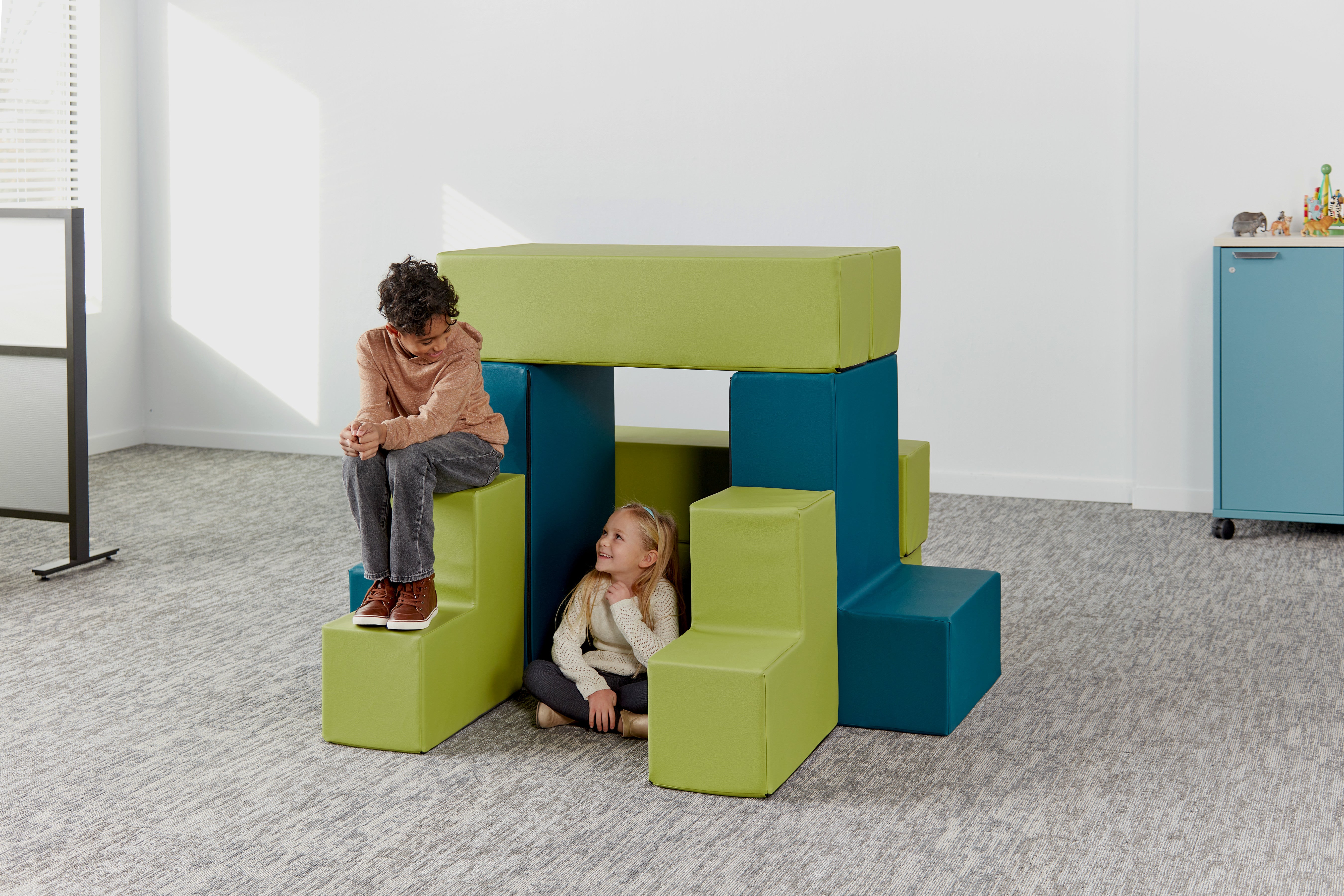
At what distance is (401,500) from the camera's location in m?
2.61

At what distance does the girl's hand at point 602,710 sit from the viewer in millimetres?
2756

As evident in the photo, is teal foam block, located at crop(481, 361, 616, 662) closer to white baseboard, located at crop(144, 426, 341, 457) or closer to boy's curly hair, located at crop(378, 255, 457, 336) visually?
boy's curly hair, located at crop(378, 255, 457, 336)

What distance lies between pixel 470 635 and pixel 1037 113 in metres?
3.25

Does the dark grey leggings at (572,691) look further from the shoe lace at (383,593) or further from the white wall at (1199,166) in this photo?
the white wall at (1199,166)

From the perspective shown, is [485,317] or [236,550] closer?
[485,317]

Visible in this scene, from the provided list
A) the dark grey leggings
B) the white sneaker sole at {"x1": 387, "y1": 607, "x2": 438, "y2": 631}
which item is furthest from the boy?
the dark grey leggings

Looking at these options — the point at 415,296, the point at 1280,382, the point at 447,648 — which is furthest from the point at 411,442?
the point at 1280,382

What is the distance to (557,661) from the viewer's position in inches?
112

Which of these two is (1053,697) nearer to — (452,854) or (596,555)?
(596,555)

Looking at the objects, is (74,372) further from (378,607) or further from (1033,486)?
(1033,486)

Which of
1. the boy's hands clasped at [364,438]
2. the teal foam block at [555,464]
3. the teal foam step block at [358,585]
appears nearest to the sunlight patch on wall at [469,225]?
the teal foam block at [555,464]

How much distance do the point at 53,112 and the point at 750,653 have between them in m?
4.80

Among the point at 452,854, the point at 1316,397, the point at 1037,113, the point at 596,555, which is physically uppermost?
the point at 1037,113

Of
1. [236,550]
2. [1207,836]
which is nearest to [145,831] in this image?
[1207,836]
